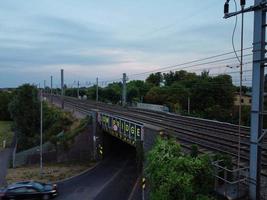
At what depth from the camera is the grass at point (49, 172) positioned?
36.2 m

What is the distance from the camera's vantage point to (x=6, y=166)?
4556cm

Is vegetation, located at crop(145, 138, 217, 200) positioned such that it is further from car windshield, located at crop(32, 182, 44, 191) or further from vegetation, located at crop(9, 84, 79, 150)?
vegetation, located at crop(9, 84, 79, 150)

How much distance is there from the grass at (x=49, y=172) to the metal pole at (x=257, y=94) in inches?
→ 954

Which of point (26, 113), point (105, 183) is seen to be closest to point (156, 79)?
point (26, 113)

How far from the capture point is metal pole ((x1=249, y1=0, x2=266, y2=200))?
1375 cm

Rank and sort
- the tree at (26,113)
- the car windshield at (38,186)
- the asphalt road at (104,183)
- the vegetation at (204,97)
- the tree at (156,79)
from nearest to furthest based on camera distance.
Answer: the car windshield at (38,186) → the asphalt road at (104,183) → the tree at (26,113) → the vegetation at (204,97) → the tree at (156,79)

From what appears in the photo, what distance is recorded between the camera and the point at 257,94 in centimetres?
1395

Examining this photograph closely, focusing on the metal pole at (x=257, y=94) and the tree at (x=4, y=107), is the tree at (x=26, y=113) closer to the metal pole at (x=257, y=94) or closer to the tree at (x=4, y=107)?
the metal pole at (x=257, y=94)

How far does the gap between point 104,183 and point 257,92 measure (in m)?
20.9

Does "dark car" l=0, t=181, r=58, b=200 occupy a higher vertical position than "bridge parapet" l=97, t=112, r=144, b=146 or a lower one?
lower

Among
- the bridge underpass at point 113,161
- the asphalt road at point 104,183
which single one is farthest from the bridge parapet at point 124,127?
the asphalt road at point 104,183

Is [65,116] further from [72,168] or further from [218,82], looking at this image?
[218,82]

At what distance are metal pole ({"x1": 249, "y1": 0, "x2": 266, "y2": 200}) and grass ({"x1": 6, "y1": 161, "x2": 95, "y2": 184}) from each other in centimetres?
2423

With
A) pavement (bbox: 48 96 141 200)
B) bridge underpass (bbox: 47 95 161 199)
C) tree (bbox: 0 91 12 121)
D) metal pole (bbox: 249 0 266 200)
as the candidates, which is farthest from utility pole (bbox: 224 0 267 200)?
tree (bbox: 0 91 12 121)
